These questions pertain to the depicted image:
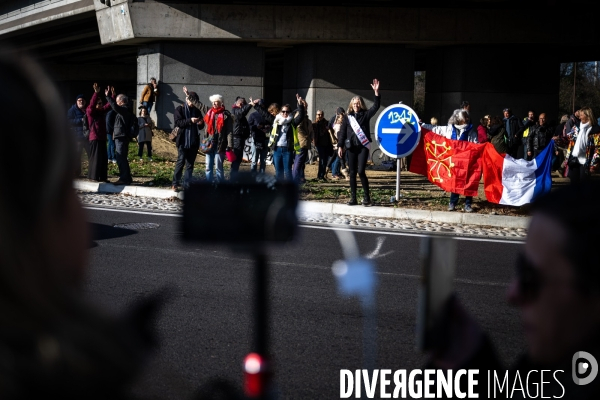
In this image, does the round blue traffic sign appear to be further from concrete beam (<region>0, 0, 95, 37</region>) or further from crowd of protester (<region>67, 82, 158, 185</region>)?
concrete beam (<region>0, 0, 95, 37</region>)

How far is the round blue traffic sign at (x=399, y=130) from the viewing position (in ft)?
49.1

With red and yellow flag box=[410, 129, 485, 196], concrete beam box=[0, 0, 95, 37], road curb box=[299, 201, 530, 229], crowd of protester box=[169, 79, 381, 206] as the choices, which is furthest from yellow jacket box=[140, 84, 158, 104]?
red and yellow flag box=[410, 129, 485, 196]

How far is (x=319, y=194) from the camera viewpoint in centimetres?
1662

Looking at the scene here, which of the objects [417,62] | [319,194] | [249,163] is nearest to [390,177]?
[249,163]

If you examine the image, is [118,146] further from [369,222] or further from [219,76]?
[219,76]

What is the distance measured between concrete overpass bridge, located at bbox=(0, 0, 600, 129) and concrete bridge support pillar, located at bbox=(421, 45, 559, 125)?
0.03m

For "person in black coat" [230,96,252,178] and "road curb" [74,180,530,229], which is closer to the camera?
"road curb" [74,180,530,229]

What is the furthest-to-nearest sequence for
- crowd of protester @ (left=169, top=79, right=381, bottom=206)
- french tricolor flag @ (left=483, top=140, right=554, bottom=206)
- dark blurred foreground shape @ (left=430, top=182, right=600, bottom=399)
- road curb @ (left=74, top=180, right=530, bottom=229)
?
crowd of protester @ (left=169, top=79, right=381, bottom=206)
french tricolor flag @ (left=483, top=140, right=554, bottom=206)
road curb @ (left=74, top=180, right=530, bottom=229)
dark blurred foreground shape @ (left=430, top=182, right=600, bottom=399)

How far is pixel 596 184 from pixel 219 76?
27.1 metres

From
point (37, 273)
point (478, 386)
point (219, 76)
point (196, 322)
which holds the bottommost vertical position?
point (196, 322)

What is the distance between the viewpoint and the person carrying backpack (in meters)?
17.2

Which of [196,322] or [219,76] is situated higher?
[219,76]

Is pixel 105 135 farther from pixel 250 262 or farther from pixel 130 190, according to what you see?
pixel 250 262

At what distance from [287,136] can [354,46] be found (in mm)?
11705
